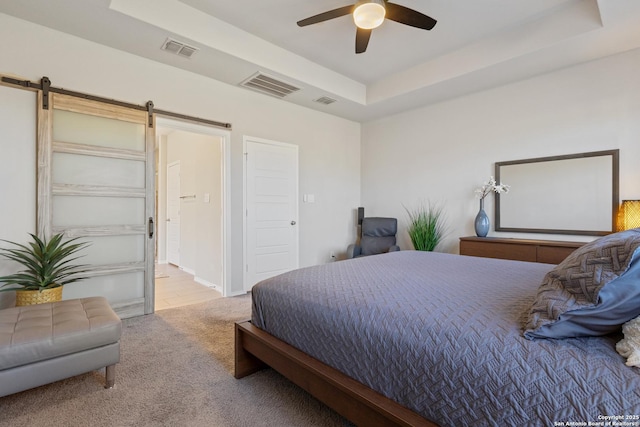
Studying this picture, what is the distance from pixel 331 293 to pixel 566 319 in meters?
0.94

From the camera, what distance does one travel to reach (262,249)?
4.17m

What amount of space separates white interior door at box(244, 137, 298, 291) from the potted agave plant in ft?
6.29

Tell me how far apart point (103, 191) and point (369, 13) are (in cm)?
290

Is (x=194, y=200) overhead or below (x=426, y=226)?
overhead

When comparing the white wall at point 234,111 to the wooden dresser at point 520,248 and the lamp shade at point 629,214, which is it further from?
the lamp shade at point 629,214

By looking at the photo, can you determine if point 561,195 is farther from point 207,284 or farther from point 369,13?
point 207,284

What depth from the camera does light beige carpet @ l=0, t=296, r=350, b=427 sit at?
156 cm

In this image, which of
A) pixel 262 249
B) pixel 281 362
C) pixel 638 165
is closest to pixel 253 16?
pixel 262 249

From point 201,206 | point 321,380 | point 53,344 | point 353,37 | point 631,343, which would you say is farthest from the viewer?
point 201,206

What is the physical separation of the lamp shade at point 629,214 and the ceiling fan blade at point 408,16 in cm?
242

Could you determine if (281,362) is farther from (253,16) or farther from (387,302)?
(253,16)

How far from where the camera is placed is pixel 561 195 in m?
3.36

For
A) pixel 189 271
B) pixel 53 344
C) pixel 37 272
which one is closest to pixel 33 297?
pixel 37 272

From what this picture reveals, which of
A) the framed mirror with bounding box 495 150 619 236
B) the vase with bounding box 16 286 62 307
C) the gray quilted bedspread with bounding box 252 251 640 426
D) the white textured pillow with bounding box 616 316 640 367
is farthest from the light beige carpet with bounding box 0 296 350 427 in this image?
the framed mirror with bounding box 495 150 619 236
